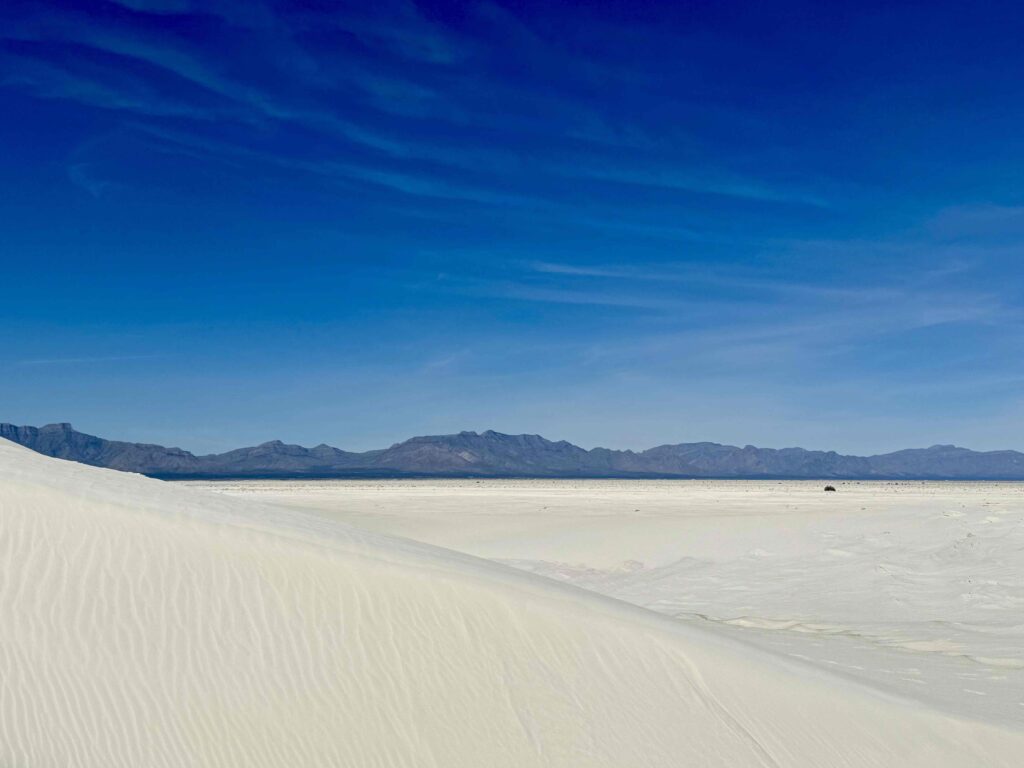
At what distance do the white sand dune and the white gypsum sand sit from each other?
1368mm

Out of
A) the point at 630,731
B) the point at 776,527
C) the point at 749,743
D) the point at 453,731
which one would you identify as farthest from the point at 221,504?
the point at 776,527

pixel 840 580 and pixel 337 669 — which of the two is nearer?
pixel 337 669

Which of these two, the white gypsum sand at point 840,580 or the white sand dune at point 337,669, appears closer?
the white sand dune at point 337,669

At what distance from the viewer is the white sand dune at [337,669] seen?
397 centimetres

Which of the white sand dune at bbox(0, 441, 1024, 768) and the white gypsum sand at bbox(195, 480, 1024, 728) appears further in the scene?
the white gypsum sand at bbox(195, 480, 1024, 728)

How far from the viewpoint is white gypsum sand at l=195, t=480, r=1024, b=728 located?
671 centimetres

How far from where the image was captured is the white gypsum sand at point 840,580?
6715mm

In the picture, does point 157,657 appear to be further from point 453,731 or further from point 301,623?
point 453,731

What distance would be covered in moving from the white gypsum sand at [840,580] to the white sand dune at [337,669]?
4.49 ft

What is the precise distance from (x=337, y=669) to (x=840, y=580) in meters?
8.90

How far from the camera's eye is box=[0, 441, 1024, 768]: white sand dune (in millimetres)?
3971

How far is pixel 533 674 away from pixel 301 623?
1.20m

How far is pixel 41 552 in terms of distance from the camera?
4.54 m

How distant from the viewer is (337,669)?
432cm
